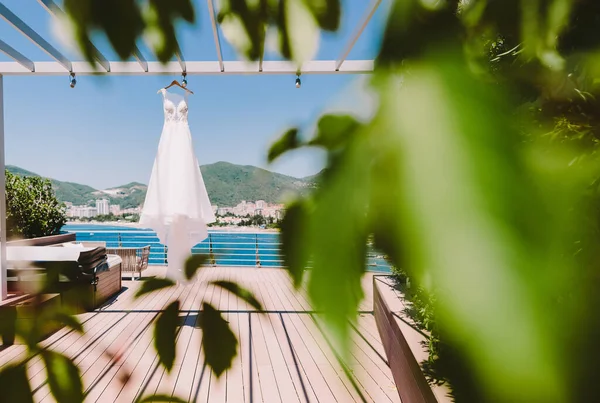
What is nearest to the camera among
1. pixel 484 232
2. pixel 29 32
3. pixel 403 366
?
pixel 484 232

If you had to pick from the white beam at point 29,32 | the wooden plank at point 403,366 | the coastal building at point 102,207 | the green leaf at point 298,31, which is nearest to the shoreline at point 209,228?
the coastal building at point 102,207

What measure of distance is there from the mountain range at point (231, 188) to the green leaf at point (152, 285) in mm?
93

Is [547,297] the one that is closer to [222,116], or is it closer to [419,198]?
[419,198]

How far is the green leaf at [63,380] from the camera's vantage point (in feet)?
1.29

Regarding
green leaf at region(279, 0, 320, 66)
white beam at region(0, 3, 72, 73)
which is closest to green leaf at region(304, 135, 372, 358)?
green leaf at region(279, 0, 320, 66)

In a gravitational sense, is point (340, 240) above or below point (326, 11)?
below

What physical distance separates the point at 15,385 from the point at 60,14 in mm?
412

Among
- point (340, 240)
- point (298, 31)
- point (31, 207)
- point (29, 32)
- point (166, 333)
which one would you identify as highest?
point (29, 32)

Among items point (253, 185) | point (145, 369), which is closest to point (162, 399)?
point (145, 369)

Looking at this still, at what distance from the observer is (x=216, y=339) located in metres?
0.35

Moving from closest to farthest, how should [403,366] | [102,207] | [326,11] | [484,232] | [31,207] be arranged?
1. [484,232]
2. [326,11]
3. [102,207]
4. [403,366]
5. [31,207]

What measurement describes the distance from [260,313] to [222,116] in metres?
0.25

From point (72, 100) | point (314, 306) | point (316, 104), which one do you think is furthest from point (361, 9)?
point (72, 100)

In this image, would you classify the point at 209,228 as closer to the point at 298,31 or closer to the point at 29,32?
the point at 298,31
